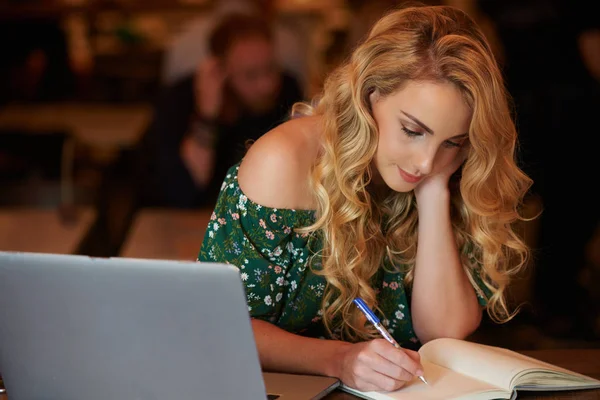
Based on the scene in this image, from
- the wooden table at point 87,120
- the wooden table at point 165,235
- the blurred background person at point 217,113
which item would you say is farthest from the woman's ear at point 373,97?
the wooden table at point 87,120

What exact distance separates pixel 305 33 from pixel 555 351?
3499 millimetres

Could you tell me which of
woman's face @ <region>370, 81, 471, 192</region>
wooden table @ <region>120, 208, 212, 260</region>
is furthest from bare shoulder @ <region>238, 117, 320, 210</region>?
wooden table @ <region>120, 208, 212, 260</region>

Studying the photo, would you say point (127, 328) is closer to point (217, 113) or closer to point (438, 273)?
point (438, 273)

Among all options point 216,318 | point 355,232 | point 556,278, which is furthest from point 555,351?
point 556,278

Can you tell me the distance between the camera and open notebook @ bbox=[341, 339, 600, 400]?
1.35 meters

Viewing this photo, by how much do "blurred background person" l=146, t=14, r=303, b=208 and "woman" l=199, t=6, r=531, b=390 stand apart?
2.26m

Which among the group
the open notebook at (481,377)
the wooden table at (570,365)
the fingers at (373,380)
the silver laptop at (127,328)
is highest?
the silver laptop at (127,328)

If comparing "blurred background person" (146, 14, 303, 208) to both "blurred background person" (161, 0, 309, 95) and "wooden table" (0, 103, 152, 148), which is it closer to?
"blurred background person" (161, 0, 309, 95)

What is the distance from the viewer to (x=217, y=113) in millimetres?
4066

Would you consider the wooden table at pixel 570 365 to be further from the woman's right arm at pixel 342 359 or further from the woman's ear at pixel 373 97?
the woman's ear at pixel 373 97

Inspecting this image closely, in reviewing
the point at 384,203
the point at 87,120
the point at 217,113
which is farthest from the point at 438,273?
the point at 87,120

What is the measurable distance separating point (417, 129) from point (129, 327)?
25.2 inches

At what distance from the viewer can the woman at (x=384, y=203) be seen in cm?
156

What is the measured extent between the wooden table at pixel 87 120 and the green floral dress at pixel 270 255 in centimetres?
319
